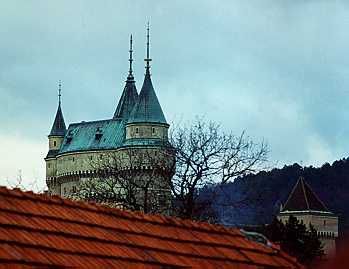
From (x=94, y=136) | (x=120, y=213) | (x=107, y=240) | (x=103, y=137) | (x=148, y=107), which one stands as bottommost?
(x=107, y=240)

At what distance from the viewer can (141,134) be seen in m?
111

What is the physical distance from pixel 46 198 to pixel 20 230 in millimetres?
837

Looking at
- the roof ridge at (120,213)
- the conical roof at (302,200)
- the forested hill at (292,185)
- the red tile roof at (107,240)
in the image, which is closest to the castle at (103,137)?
the forested hill at (292,185)

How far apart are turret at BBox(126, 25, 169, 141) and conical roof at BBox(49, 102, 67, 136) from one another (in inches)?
598

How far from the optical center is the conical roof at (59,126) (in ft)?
411

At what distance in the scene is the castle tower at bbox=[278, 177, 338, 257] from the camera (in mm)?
113188

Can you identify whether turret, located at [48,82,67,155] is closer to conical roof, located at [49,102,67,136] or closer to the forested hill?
conical roof, located at [49,102,67,136]

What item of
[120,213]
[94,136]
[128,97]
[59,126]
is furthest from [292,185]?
[120,213]

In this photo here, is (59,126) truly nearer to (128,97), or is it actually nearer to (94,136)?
(94,136)

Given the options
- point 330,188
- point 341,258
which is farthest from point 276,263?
point 330,188

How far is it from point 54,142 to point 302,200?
88.3 ft

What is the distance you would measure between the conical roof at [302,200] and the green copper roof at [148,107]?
13.9 m

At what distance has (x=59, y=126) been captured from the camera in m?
126

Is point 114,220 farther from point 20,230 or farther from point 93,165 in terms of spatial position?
point 93,165
